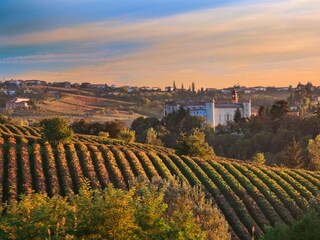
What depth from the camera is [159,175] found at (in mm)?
39062

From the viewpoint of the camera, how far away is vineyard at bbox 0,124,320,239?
3366 cm

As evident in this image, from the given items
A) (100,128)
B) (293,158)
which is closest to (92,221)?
(293,158)

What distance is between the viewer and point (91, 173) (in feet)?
121

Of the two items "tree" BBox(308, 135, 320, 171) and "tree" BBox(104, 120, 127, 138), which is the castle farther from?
"tree" BBox(308, 135, 320, 171)

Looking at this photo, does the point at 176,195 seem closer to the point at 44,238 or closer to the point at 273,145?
the point at 44,238

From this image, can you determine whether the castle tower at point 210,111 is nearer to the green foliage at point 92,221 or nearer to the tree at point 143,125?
the tree at point 143,125

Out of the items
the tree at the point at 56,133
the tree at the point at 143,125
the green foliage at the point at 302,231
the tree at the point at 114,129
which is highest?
the tree at the point at 56,133

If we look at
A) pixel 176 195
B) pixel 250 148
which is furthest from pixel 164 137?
pixel 176 195

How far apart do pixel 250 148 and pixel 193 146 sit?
36.3 meters

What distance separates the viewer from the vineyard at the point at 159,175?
33.7m

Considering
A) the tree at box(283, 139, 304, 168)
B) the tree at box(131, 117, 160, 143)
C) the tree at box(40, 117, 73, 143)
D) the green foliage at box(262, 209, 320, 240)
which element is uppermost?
the tree at box(40, 117, 73, 143)

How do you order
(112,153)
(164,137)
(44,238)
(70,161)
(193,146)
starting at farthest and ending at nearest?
(164,137) < (193,146) < (112,153) < (70,161) < (44,238)

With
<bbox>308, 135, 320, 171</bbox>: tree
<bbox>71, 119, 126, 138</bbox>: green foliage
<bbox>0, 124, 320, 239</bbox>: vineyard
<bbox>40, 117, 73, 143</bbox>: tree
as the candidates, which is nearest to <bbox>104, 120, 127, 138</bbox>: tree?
<bbox>71, 119, 126, 138</bbox>: green foliage

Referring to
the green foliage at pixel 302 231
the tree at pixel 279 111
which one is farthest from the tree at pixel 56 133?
the tree at pixel 279 111
